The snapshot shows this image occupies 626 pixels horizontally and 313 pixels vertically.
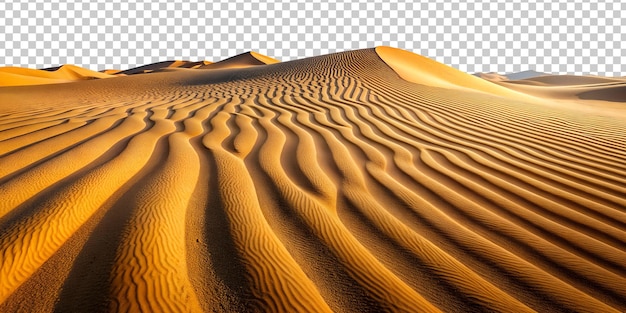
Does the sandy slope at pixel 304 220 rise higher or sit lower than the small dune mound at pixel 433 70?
lower


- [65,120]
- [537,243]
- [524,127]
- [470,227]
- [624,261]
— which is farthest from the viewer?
[524,127]

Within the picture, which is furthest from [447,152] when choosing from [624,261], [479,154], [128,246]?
[128,246]

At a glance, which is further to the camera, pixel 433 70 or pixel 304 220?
pixel 433 70

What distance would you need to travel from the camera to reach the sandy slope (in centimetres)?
145

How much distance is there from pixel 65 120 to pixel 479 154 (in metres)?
5.49

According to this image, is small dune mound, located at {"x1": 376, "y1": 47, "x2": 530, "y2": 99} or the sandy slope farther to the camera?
small dune mound, located at {"x1": 376, "y1": 47, "x2": 530, "y2": 99}

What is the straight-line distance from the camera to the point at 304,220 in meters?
2.01

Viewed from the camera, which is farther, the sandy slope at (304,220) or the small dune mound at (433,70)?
the small dune mound at (433,70)

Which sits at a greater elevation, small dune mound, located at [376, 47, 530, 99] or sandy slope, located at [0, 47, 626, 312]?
small dune mound, located at [376, 47, 530, 99]

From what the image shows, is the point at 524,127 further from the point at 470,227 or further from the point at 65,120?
the point at 65,120

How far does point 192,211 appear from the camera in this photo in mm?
2076

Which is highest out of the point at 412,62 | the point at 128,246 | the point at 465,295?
the point at 412,62

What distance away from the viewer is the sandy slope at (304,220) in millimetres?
1453

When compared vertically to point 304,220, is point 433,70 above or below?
above
